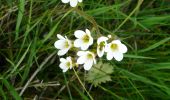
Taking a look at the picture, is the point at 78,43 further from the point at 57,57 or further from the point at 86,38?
the point at 57,57

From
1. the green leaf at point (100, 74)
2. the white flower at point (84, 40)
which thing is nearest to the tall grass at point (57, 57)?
the green leaf at point (100, 74)

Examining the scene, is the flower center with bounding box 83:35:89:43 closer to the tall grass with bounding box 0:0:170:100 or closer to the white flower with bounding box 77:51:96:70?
the white flower with bounding box 77:51:96:70

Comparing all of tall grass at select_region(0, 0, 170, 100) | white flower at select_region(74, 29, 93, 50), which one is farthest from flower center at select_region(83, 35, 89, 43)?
tall grass at select_region(0, 0, 170, 100)

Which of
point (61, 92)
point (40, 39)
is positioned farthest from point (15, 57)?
point (61, 92)

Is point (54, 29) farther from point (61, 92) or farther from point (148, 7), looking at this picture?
point (148, 7)

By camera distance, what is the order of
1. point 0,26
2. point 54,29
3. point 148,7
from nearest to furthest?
point 54,29
point 0,26
point 148,7

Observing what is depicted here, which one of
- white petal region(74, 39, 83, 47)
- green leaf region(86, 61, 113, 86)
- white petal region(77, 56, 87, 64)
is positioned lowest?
green leaf region(86, 61, 113, 86)
